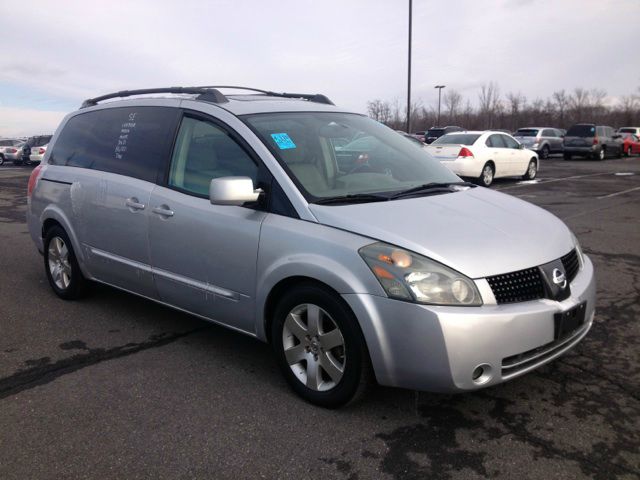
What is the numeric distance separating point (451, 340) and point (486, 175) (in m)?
13.7

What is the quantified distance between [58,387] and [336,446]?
5.94 feet

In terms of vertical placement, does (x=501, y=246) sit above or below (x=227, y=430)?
above

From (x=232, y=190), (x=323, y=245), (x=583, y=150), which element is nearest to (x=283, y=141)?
(x=232, y=190)

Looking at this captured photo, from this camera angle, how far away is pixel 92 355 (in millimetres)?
3879

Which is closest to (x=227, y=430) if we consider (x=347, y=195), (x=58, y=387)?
(x=58, y=387)

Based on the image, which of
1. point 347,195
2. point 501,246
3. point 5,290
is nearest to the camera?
point 501,246

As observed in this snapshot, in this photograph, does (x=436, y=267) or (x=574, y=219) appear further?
(x=574, y=219)

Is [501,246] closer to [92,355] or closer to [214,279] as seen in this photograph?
[214,279]

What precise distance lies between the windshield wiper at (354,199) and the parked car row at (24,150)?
31.5 metres

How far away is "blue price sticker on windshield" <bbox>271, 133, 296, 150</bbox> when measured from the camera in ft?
11.5

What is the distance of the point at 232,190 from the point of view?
3158mm

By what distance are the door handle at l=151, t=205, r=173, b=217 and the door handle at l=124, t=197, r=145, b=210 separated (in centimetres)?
17

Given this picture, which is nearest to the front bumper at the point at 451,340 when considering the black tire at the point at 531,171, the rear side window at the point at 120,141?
the rear side window at the point at 120,141

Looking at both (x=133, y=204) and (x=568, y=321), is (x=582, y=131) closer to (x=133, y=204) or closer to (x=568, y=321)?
(x=568, y=321)
